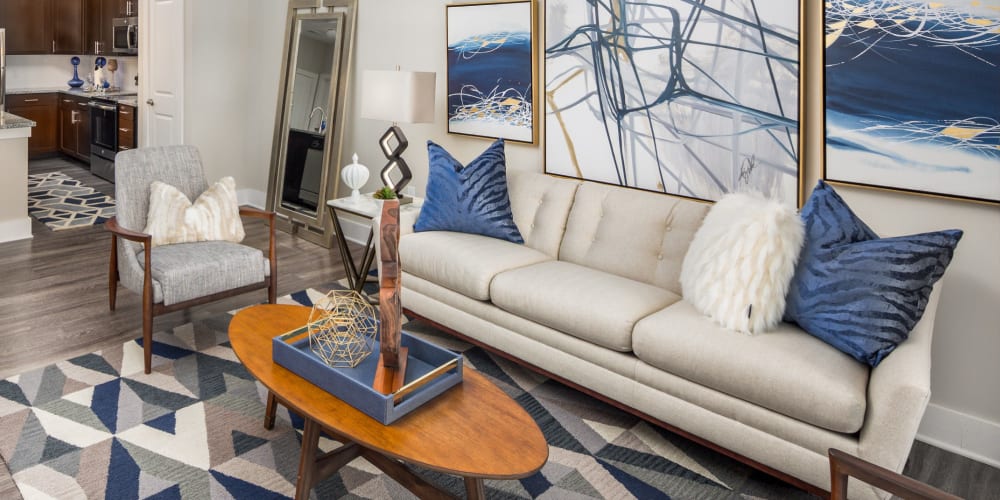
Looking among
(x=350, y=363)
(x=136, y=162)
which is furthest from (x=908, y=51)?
(x=136, y=162)

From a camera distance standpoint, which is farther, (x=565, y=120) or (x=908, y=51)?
(x=565, y=120)

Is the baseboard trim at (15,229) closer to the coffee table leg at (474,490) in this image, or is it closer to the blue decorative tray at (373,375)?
the blue decorative tray at (373,375)

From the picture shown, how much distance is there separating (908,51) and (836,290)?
40.6 inches

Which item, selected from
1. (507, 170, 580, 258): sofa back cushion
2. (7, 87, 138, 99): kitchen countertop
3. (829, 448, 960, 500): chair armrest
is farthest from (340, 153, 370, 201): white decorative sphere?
(7, 87, 138, 99): kitchen countertop

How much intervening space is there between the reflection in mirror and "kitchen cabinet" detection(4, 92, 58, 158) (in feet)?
13.6

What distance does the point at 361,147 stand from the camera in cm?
545

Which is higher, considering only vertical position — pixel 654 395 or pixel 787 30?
pixel 787 30

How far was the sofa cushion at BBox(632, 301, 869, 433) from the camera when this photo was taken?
7.26 ft

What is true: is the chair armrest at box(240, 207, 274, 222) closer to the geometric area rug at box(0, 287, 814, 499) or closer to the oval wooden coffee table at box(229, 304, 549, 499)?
the geometric area rug at box(0, 287, 814, 499)

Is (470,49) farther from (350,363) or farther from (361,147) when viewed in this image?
(350,363)

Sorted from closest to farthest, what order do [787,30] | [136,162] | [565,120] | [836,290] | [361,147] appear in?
[836,290], [787,30], [136,162], [565,120], [361,147]

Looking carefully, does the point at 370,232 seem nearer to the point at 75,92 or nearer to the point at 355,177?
the point at 355,177

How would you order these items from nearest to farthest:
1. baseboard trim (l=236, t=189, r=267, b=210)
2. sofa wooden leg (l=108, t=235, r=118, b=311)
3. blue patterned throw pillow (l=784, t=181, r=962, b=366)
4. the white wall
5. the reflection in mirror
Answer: blue patterned throw pillow (l=784, t=181, r=962, b=366), sofa wooden leg (l=108, t=235, r=118, b=311), the reflection in mirror, the white wall, baseboard trim (l=236, t=189, r=267, b=210)

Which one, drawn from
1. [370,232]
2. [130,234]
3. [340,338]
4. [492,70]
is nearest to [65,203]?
[370,232]
